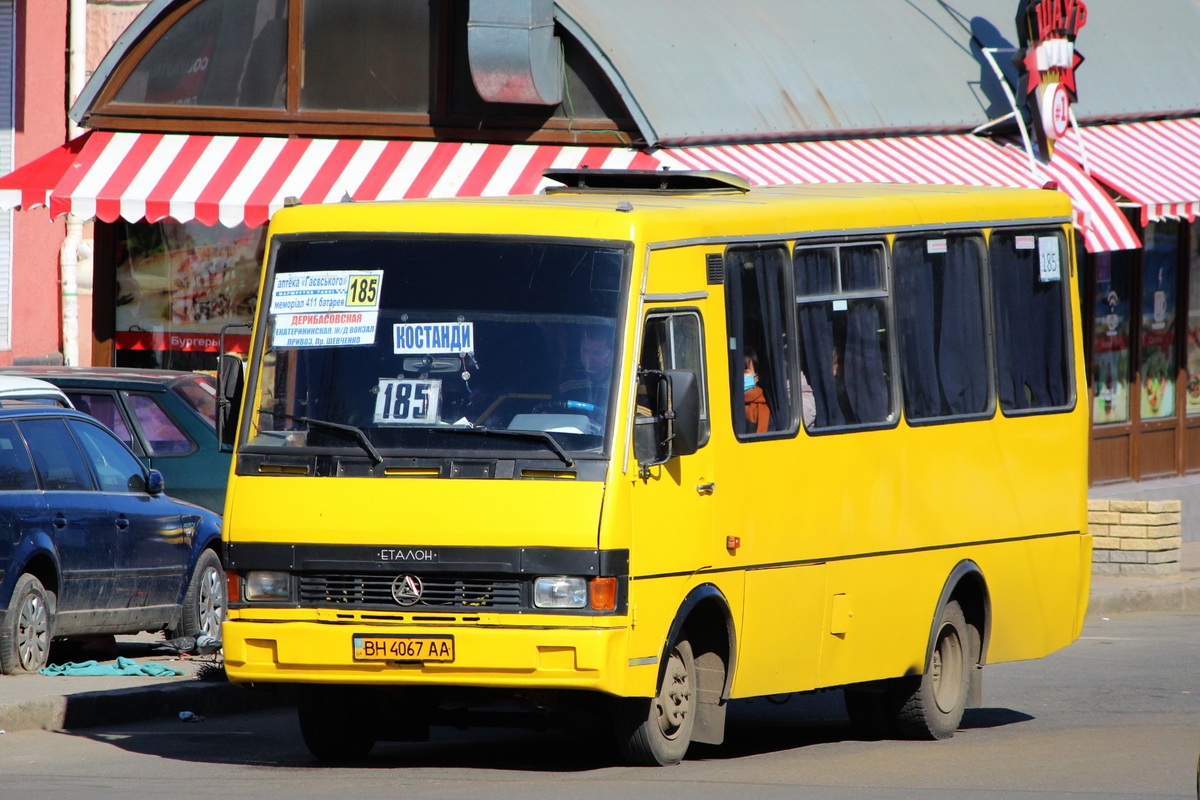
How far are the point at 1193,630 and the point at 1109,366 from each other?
24.5ft

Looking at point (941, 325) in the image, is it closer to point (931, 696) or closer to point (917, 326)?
point (917, 326)

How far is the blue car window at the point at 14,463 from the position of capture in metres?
12.2

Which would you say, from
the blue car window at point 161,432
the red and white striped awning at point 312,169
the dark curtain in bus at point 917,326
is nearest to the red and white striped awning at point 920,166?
the red and white striped awning at point 312,169

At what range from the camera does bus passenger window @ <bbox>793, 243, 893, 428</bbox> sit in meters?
10.5

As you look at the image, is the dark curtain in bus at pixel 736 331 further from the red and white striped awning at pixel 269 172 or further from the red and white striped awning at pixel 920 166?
the red and white striped awning at pixel 269 172

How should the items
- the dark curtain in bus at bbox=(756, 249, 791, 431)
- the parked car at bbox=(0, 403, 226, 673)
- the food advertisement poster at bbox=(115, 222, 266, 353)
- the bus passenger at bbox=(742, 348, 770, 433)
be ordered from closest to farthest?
the bus passenger at bbox=(742, 348, 770, 433), the dark curtain in bus at bbox=(756, 249, 791, 431), the parked car at bbox=(0, 403, 226, 673), the food advertisement poster at bbox=(115, 222, 266, 353)

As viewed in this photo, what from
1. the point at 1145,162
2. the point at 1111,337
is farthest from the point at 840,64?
the point at 1111,337

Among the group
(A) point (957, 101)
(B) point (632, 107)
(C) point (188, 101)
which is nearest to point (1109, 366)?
(A) point (957, 101)

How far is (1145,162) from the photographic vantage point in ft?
71.7

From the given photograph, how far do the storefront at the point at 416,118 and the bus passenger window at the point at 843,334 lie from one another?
6.05m

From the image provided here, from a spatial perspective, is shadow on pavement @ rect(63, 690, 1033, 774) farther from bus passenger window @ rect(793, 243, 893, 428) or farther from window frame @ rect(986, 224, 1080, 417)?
window frame @ rect(986, 224, 1080, 417)

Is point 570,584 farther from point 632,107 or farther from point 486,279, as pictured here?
point 632,107

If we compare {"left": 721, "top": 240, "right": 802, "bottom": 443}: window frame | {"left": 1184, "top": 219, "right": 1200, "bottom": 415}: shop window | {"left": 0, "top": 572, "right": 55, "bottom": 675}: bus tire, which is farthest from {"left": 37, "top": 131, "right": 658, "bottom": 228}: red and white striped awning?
{"left": 1184, "top": 219, "right": 1200, "bottom": 415}: shop window

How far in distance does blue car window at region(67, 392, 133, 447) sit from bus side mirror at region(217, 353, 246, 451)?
223 inches
